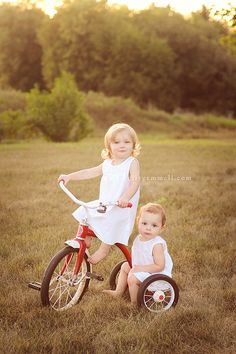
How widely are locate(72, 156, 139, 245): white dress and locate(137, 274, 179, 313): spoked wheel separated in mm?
353

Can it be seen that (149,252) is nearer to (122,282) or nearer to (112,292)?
(122,282)

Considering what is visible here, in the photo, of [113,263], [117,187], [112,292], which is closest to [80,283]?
[112,292]

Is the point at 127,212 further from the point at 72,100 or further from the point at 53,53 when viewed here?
the point at 53,53

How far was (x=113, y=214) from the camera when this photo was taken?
395cm

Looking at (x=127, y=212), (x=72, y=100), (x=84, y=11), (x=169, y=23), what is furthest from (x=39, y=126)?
(x=169, y=23)

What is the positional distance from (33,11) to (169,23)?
974cm

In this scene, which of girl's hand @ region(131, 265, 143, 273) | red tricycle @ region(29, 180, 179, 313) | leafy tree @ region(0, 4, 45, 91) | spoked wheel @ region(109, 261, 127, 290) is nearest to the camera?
red tricycle @ region(29, 180, 179, 313)

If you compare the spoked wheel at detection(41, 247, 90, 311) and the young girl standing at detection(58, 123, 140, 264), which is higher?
the young girl standing at detection(58, 123, 140, 264)

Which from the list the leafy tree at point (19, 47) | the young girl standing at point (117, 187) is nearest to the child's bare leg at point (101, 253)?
the young girl standing at point (117, 187)

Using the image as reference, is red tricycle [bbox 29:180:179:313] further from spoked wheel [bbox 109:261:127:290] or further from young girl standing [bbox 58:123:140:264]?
spoked wheel [bbox 109:261:127:290]

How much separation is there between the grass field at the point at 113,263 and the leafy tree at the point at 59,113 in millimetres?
7688

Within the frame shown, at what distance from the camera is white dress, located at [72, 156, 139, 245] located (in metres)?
3.95

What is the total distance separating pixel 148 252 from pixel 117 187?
0.57 metres

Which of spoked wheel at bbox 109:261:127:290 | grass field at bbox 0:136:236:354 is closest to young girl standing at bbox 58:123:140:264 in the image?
spoked wheel at bbox 109:261:127:290
